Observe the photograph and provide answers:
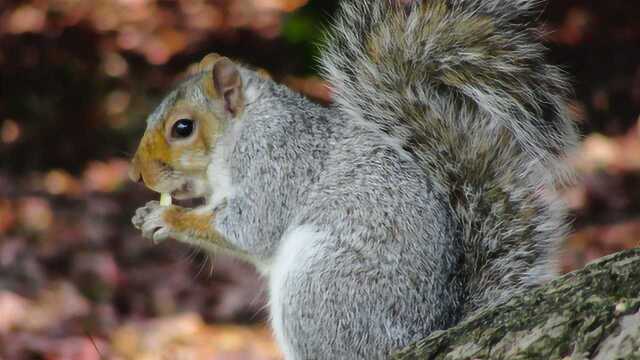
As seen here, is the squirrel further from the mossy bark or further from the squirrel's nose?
the mossy bark

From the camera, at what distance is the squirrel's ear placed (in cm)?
212

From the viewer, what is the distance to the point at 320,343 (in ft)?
6.22

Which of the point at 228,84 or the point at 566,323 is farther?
the point at 228,84

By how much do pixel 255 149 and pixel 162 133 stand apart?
7.1 inches

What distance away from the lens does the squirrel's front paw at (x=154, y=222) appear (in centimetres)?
214

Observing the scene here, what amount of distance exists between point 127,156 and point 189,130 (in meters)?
2.08

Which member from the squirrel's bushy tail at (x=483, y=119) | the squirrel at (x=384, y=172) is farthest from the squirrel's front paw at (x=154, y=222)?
the squirrel's bushy tail at (x=483, y=119)

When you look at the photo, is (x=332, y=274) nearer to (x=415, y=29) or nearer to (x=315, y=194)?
(x=315, y=194)

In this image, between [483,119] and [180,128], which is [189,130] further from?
[483,119]

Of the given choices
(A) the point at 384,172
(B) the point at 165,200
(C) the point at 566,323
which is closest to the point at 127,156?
(B) the point at 165,200

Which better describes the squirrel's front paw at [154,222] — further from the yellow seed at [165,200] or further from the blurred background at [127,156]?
the blurred background at [127,156]

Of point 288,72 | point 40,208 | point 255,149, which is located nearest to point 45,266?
point 40,208

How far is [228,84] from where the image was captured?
2.14 m

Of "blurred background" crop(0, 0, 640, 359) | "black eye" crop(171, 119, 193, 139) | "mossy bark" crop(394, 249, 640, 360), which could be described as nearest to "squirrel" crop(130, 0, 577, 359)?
"black eye" crop(171, 119, 193, 139)
